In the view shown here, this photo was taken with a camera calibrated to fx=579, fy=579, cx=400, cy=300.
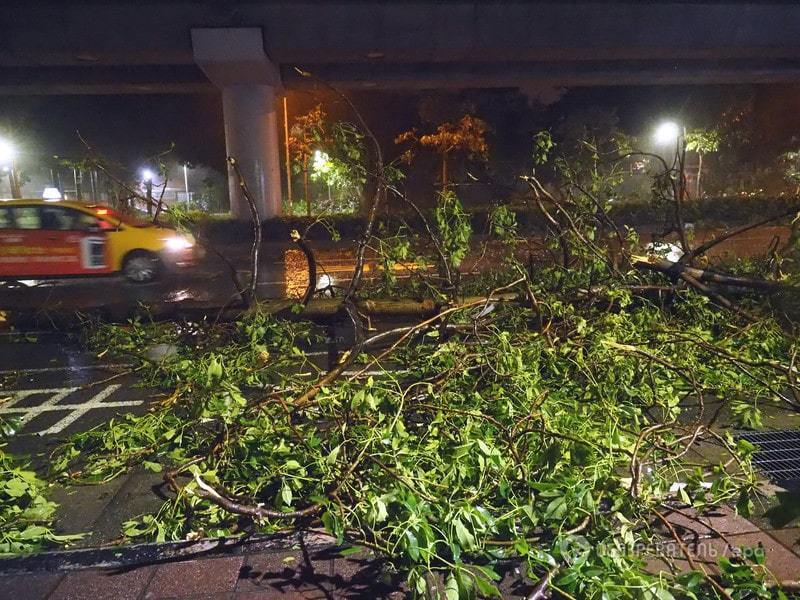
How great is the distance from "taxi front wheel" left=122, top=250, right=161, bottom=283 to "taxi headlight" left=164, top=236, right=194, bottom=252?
0.36 m

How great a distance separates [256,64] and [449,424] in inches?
667

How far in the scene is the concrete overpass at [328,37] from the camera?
16766 millimetres

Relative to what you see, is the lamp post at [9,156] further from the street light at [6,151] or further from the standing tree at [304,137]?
the standing tree at [304,137]

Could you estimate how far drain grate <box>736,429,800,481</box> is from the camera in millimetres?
3635

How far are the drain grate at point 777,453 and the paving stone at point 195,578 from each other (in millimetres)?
3210

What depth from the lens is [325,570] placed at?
2.74 meters

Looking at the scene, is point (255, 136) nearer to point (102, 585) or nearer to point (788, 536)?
point (102, 585)

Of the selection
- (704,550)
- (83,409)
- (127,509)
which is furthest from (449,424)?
(83,409)

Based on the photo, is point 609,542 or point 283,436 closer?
point 609,542

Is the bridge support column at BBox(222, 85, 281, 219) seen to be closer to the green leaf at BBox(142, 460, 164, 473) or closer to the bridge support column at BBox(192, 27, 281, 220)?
the bridge support column at BBox(192, 27, 281, 220)

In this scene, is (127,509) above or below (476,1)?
below

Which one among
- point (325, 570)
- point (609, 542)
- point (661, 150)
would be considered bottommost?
point (325, 570)

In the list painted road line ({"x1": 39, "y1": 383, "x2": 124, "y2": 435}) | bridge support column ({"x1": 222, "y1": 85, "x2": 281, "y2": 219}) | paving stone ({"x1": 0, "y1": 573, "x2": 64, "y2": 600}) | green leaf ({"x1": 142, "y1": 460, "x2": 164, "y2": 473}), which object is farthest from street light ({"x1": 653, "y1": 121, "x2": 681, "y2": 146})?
paving stone ({"x1": 0, "y1": 573, "x2": 64, "y2": 600})

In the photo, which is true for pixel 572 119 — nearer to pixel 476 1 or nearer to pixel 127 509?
pixel 476 1
